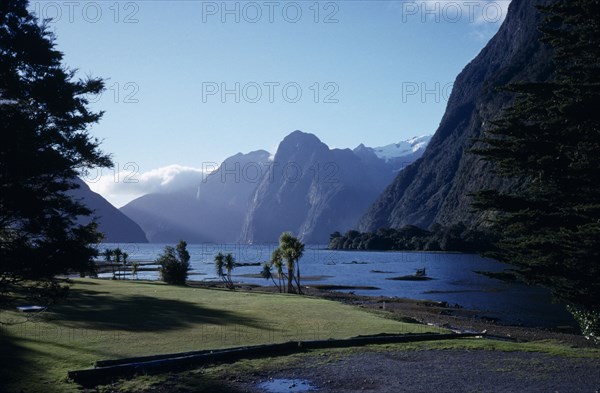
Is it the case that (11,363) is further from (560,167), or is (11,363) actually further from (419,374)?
(560,167)

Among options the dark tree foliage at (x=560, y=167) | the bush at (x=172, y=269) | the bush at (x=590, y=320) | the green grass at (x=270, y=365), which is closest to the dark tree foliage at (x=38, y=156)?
the green grass at (x=270, y=365)

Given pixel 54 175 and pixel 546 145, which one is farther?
pixel 546 145

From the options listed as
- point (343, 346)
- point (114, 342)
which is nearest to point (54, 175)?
point (114, 342)

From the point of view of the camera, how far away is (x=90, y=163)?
728 inches

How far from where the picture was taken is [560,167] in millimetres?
22750

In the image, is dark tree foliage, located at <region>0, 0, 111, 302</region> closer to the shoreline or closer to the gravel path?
the gravel path

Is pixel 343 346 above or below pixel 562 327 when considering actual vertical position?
above

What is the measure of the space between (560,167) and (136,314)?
25.0m

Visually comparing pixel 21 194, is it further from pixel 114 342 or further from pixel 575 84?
pixel 575 84

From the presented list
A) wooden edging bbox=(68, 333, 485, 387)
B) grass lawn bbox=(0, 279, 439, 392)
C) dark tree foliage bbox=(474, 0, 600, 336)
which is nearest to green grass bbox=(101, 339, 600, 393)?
wooden edging bbox=(68, 333, 485, 387)

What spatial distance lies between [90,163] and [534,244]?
62.4 feet

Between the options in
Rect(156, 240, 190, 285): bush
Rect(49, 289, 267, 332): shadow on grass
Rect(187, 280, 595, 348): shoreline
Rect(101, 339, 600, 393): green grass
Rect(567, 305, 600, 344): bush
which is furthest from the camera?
Rect(156, 240, 190, 285): bush

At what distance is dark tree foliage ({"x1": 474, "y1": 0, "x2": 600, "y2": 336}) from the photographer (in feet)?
67.2

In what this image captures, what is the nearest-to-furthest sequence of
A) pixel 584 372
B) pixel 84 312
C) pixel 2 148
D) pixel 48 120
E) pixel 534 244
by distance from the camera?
pixel 2 148
pixel 584 372
pixel 48 120
pixel 534 244
pixel 84 312
